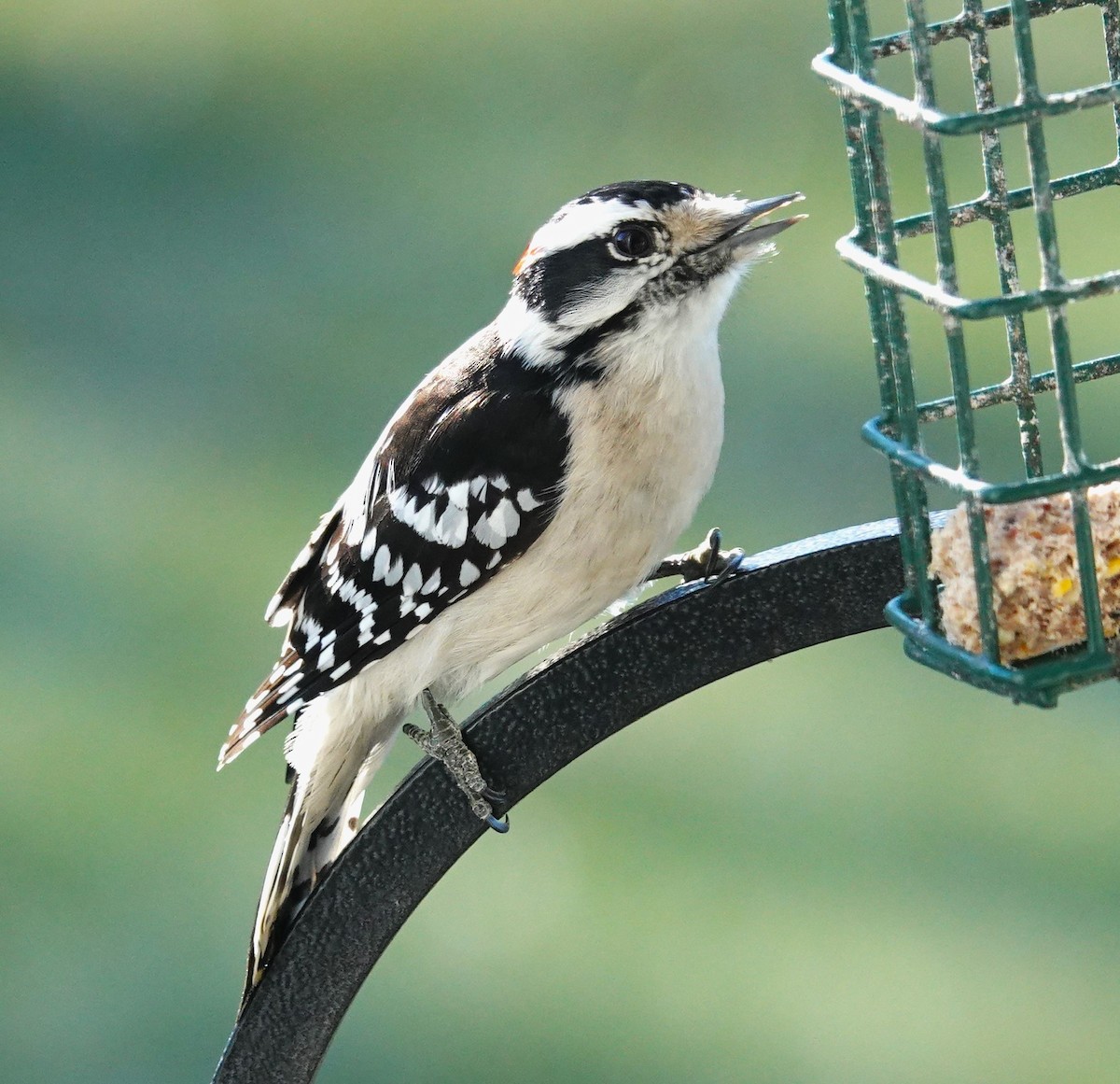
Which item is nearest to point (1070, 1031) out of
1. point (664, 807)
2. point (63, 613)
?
point (664, 807)

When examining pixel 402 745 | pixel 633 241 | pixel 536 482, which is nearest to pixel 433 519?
pixel 536 482

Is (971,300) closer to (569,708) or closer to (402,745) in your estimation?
(569,708)

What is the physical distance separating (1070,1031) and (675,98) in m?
6.50

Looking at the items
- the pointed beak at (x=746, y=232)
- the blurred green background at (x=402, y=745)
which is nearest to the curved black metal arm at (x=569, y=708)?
the pointed beak at (x=746, y=232)

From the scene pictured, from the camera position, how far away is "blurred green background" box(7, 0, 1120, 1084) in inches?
226

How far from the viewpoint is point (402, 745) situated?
6.75 meters

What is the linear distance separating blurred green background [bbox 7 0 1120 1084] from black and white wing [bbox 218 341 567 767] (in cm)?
235

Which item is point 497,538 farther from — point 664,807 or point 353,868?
point 664,807

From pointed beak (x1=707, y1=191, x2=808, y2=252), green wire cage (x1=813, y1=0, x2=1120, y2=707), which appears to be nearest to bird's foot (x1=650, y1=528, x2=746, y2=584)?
green wire cage (x1=813, y1=0, x2=1120, y2=707)

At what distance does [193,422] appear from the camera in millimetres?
8711

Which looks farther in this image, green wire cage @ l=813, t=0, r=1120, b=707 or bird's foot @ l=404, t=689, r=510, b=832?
bird's foot @ l=404, t=689, r=510, b=832

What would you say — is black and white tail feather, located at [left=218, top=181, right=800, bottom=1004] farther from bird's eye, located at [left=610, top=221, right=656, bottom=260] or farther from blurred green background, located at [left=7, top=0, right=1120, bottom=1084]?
blurred green background, located at [left=7, top=0, right=1120, bottom=1084]

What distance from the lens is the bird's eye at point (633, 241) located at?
3.39 metres

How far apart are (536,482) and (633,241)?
A: 0.44 metres
